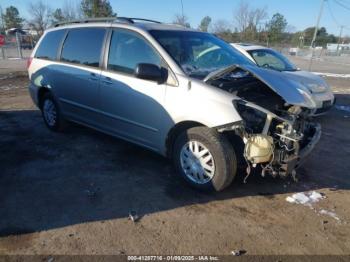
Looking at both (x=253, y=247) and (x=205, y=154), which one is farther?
(x=205, y=154)

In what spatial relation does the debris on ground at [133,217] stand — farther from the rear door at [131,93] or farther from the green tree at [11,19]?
the green tree at [11,19]

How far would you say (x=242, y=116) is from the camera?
11.9ft

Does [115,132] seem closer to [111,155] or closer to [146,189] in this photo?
[111,155]

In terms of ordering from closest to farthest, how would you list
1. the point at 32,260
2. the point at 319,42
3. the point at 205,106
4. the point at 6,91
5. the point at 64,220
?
the point at 32,260 → the point at 64,220 → the point at 205,106 → the point at 6,91 → the point at 319,42

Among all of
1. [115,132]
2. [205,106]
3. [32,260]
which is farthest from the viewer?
[115,132]

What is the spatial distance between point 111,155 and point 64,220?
177 cm

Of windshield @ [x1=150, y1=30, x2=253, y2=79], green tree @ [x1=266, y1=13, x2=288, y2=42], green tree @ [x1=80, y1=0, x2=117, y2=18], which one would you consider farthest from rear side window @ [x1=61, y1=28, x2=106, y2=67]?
green tree @ [x1=266, y1=13, x2=288, y2=42]

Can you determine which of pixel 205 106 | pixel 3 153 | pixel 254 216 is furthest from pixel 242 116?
pixel 3 153

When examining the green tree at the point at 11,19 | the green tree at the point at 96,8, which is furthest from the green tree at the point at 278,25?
the green tree at the point at 11,19

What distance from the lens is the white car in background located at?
23.6ft

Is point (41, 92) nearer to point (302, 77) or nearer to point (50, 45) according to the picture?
point (50, 45)

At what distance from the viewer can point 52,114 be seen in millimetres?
5969

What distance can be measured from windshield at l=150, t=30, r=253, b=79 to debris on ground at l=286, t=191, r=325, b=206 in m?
1.78

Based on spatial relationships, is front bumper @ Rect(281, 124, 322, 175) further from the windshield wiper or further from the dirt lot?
the windshield wiper
